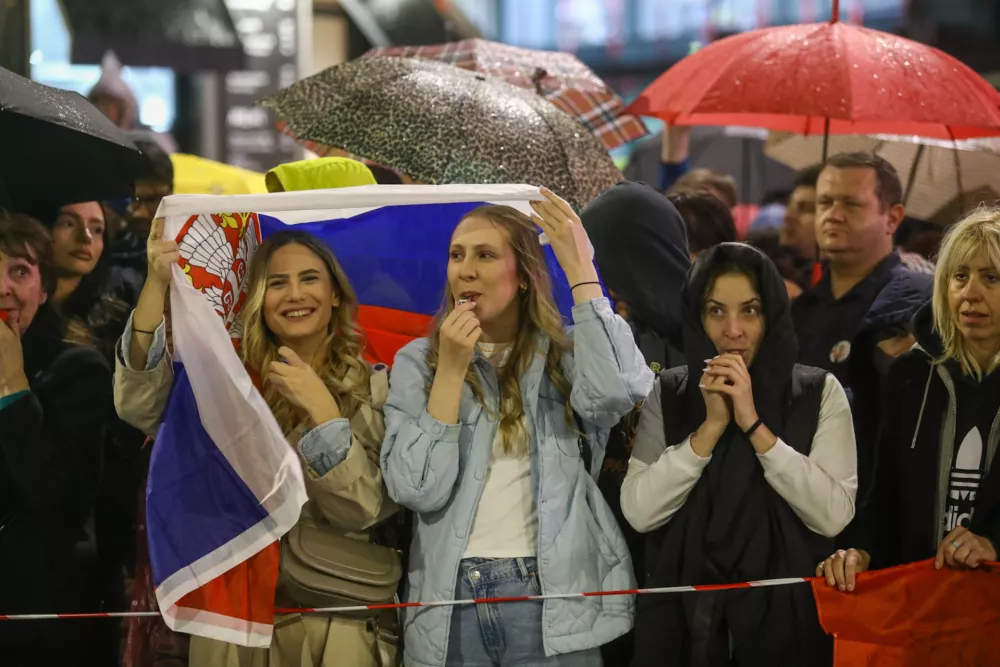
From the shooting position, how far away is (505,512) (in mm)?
3818

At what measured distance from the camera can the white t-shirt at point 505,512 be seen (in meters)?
3.79

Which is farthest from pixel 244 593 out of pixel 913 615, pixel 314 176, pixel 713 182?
pixel 713 182

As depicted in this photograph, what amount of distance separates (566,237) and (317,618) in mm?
1355

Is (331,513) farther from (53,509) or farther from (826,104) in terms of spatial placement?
(826,104)

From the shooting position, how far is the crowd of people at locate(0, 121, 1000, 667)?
375 centimetres

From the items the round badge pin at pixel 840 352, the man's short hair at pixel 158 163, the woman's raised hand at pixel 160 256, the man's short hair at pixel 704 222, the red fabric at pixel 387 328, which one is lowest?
the round badge pin at pixel 840 352

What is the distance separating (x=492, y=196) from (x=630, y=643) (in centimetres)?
153

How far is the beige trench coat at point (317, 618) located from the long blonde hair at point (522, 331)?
36 centimetres

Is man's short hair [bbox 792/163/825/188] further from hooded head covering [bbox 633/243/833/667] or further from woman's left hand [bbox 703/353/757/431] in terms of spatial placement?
woman's left hand [bbox 703/353/757/431]

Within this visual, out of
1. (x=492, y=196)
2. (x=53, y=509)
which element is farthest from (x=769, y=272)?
(x=53, y=509)

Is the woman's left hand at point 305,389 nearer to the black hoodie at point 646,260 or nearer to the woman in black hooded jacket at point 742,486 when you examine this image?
the woman in black hooded jacket at point 742,486

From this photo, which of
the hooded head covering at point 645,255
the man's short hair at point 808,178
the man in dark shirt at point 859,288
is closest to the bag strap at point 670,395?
the hooded head covering at point 645,255

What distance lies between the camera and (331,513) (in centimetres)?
381

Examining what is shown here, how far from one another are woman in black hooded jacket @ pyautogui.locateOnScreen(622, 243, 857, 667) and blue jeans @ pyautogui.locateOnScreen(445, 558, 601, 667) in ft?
1.06
